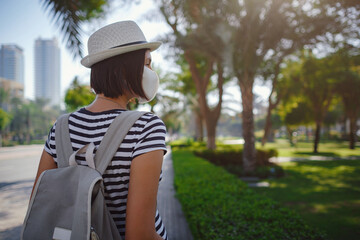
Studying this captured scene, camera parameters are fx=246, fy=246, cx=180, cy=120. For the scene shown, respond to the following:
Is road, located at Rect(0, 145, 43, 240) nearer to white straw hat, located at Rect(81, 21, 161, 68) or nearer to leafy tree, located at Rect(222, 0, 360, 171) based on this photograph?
white straw hat, located at Rect(81, 21, 161, 68)

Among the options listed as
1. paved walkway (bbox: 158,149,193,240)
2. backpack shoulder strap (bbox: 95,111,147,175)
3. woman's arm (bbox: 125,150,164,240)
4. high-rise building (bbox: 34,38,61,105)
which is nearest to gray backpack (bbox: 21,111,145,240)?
backpack shoulder strap (bbox: 95,111,147,175)

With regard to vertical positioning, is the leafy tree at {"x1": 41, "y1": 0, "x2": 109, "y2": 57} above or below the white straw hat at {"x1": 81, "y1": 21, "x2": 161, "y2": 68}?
above

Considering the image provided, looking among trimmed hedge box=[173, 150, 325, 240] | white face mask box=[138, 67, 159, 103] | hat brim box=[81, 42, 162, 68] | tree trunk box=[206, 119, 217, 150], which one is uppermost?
hat brim box=[81, 42, 162, 68]

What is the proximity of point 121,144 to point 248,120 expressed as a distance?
8.99m

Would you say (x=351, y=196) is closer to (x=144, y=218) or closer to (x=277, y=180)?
(x=277, y=180)

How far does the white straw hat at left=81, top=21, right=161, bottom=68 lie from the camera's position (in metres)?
1.12

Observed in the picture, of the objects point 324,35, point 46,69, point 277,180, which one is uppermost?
point 46,69

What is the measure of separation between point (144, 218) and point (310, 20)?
10350 millimetres

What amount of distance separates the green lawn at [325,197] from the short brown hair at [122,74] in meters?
4.88

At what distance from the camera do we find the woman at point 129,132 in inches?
37.8

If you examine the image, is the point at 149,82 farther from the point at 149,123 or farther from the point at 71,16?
the point at 71,16

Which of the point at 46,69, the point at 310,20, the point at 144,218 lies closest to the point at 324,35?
the point at 310,20

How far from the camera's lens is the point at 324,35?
959 centimetres

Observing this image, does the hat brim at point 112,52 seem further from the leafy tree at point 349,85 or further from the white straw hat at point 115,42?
the leafy tree at point 349,85
